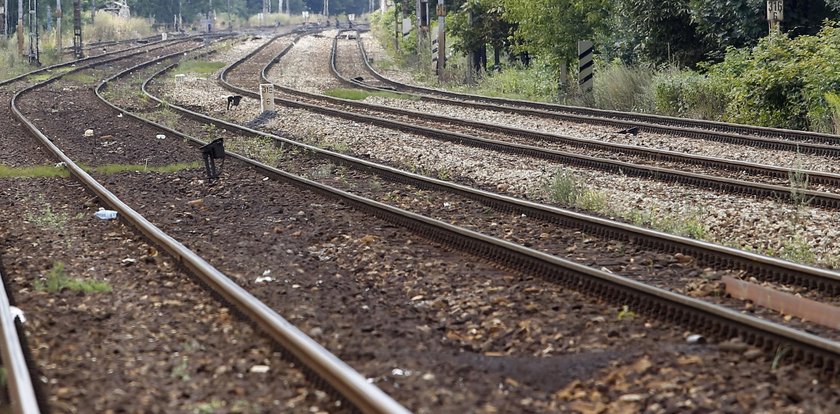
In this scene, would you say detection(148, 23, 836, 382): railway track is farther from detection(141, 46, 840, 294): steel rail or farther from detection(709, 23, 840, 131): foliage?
detection(709, 23, 840, 131): foliage

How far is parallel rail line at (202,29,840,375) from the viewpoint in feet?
19.4

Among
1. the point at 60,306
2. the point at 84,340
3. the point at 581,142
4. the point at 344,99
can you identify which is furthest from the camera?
the point at 344,99

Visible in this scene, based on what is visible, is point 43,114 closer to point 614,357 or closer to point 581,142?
point 581,142

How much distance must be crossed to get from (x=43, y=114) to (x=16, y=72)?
1833 centimetres

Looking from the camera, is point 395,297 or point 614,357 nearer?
point 614,357

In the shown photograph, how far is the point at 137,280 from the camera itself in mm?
8188

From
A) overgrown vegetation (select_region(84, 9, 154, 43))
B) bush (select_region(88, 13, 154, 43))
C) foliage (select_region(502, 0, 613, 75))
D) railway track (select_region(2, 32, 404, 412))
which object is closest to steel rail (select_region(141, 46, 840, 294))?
railway track (select_region(2, 32, 404, 412))

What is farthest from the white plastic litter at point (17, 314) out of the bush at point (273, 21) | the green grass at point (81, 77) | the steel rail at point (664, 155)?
the bush at point (273, 21)

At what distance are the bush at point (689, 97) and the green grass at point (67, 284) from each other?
14.9 meters

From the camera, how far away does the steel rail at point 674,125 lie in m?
15.6

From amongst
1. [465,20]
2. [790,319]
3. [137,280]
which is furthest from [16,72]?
[790,319]

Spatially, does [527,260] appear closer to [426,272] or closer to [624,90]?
[426,272]

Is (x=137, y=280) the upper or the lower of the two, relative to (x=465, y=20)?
lower

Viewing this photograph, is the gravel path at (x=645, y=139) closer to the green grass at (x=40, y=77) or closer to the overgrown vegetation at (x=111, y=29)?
the green grass at (x=40, y=77)
